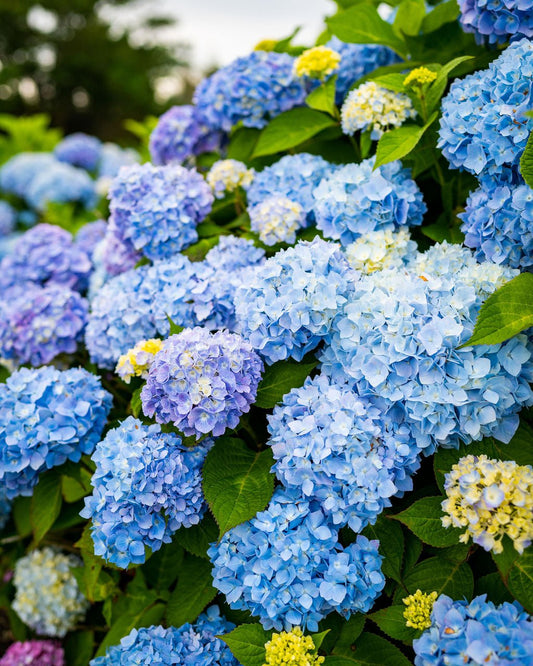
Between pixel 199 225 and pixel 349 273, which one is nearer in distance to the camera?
pixel 349 273

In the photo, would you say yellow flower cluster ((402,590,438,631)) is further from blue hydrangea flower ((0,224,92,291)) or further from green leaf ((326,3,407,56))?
blue hydrangea flower ((0,224,92,291))

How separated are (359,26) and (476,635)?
2.01m

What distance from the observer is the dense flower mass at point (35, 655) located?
7.77ft

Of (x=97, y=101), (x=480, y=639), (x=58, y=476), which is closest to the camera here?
(x=480, y=639)

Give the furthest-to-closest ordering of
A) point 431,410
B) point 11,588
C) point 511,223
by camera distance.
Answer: point 11,588 → point 511,223 → point 431,410

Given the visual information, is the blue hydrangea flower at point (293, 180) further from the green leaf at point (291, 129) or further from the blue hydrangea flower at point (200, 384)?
the blue hydrangea flower at point (200, 384)

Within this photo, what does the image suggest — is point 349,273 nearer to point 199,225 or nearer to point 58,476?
point 199,225

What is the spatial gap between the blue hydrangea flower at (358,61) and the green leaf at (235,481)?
5.38 feet

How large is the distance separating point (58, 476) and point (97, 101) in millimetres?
23034

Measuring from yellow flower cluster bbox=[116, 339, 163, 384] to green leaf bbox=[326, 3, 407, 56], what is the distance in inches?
53.0

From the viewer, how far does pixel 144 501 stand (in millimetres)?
1593

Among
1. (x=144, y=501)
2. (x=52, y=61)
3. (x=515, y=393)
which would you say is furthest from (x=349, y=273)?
(x=52, y=61)

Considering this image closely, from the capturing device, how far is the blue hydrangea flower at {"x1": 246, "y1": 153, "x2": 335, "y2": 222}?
2248 millimetres

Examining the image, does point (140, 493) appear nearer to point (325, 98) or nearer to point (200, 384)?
point (200, 384)
